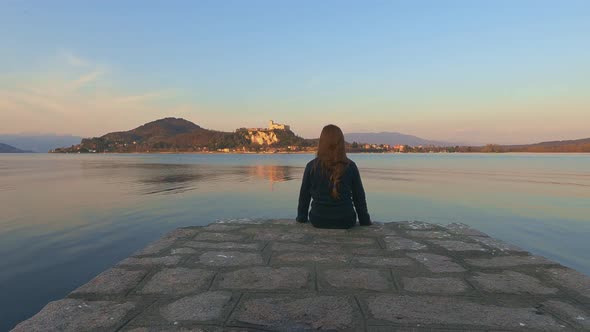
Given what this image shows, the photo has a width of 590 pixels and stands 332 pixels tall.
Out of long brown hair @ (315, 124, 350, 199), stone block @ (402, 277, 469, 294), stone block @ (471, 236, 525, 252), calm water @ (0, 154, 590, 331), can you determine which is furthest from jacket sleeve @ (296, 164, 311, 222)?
calm water @ (0, 154, 590, 331)

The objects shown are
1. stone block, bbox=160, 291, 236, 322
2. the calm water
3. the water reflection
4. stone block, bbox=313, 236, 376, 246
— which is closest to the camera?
stone block, bbox=160, 291, 236, 322

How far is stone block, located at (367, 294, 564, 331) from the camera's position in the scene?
2.89 m

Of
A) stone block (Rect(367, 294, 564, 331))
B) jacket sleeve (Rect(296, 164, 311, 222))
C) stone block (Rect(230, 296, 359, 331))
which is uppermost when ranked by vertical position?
Answer: jacket sleeve (Rect(296, 164, 311, 222))

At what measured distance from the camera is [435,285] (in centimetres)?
374

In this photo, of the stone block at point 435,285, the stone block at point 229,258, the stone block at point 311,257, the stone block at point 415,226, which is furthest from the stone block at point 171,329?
the stone block at point 415,226

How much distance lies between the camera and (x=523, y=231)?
39.5 feet

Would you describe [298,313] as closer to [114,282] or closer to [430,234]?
[114,282]

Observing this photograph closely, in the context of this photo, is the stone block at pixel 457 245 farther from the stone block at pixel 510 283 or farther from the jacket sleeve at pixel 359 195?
the jacket sleeve at pixel 359 195

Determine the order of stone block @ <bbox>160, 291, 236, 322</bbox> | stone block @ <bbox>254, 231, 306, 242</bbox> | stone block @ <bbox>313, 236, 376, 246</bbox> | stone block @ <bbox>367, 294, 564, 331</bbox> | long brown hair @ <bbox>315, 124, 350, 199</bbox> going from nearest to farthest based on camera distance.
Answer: stone block @ <bbox>367, 294, 564, 331</bbox> → stone block @ <bbox>160, 291, 236, 322</bbox> → stone block @ <bbox>313, 236, 376, 246</bbox> → stone block @ <bbox>254, 231, 306, 242</bbox> → long brown hair @ <bbox>315, 124, 350, 199</bbox>

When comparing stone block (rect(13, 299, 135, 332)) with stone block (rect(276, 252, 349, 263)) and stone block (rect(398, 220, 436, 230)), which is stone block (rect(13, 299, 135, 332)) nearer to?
stone block (rect(276, 252, 349, 263))

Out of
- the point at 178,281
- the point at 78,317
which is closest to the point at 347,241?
the point at 178,281

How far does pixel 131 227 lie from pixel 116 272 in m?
8.22

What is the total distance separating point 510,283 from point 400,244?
1.75 m

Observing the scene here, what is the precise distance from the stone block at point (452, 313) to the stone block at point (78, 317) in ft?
7.38
